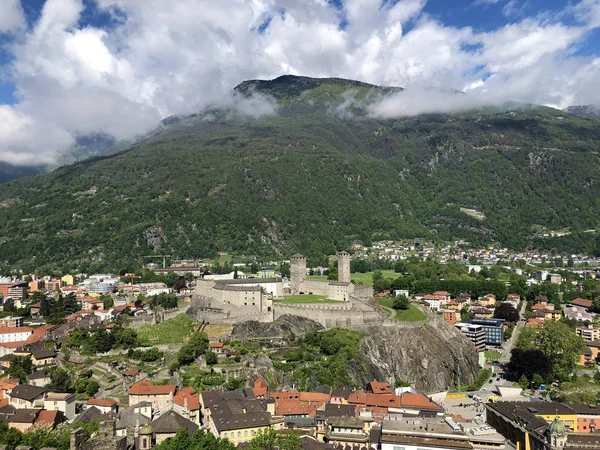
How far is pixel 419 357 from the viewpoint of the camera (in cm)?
6894

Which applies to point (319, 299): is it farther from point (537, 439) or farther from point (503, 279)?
point (503, 279)

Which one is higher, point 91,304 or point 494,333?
point 91,304

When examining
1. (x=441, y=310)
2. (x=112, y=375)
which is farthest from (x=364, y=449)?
(x=441, y=310)

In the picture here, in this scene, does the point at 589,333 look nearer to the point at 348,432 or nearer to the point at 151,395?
the point at 348,432

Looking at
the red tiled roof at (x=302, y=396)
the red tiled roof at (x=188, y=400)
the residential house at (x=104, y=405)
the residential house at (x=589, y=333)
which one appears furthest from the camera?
the residential house at (x=589, y=333)

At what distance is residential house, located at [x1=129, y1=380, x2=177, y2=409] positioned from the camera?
4412 cm

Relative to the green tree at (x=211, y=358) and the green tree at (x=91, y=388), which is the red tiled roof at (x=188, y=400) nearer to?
the green tree at (x=211, y=358)

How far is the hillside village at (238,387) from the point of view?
39.9 m

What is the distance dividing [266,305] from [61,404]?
30.2 m

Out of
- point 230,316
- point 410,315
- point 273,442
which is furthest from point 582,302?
point 273,442

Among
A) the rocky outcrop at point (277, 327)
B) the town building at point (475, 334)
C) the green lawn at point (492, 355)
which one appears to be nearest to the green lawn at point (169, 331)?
the rocky outcrop at point (277, 327)

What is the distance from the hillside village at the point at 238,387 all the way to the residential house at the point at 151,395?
0.09m

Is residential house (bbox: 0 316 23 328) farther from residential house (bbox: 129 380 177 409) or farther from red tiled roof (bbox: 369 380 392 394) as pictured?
red tiled roof (bbox: 369 380 392 394)

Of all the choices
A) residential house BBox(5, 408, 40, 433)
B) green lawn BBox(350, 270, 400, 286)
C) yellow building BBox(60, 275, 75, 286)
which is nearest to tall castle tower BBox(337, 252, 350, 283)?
green lawn BBox(350, 270, 400, 286)
